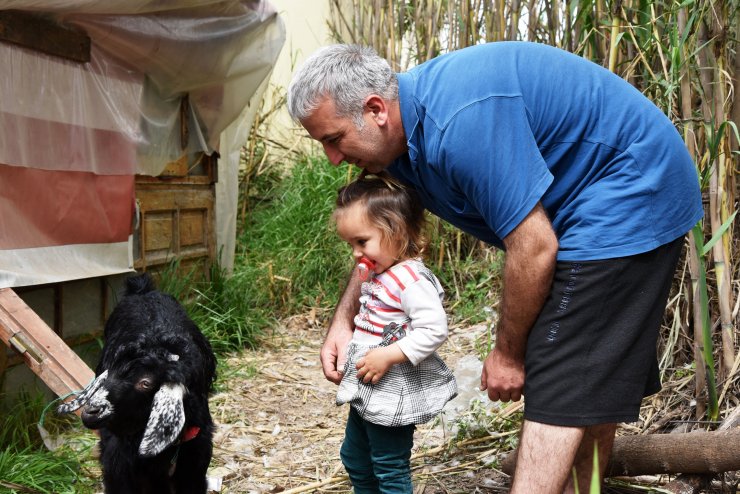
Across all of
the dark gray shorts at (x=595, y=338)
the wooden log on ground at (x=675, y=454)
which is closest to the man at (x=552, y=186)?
the dark gray shorts at (x=595, y=338)

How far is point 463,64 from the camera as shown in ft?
6.42

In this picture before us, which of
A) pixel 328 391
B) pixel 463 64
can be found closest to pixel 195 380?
pixel 463 64

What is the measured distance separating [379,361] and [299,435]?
76.0 inches

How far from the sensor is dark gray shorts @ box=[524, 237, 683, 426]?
196 cm

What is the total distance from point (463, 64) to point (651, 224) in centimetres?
69

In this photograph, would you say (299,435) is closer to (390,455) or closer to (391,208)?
(390,455)

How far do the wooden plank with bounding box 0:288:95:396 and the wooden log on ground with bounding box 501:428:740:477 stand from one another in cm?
186

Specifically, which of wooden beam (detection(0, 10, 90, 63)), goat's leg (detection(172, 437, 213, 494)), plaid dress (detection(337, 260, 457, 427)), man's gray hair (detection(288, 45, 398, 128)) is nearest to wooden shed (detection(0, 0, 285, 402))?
wooden beam (detection(0, 10, 90, 63))

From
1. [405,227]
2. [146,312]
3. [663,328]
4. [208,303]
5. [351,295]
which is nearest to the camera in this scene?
[405,227]

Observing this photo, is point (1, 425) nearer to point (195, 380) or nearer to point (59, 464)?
point (59, 464)

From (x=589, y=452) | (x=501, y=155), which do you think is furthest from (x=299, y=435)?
(x=501, y=155)

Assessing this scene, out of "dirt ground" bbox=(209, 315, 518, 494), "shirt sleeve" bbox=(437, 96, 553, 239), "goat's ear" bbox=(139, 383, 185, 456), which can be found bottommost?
"dirt ground" bbox=(209, 315, 518, 494)

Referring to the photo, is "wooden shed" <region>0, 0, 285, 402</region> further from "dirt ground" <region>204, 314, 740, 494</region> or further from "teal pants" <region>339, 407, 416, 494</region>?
"teal pants" <region>339, 407, 416, 494</region>

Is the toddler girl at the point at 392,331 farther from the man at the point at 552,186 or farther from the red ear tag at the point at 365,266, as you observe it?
the man at the point at 552,186
